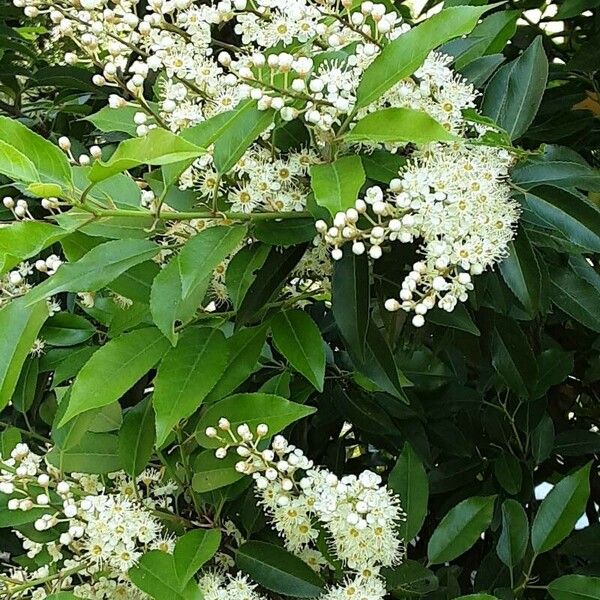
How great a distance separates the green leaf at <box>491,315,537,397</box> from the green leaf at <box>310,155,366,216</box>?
1.19 ft

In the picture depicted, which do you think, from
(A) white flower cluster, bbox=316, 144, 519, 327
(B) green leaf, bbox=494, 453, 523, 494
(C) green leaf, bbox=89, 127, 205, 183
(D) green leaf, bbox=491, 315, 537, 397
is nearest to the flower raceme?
(A) white flower cluster, bbox=316, 144, 519, 327

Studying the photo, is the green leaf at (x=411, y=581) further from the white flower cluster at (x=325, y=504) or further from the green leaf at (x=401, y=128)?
the green leaf at (x=401, y=128)

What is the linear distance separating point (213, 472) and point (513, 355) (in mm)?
372

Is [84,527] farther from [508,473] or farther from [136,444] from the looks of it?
[508,473]

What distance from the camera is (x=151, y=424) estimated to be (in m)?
0.87

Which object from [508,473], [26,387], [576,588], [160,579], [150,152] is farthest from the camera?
[508,473]

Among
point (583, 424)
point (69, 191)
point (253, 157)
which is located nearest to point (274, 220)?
point (253, 157)

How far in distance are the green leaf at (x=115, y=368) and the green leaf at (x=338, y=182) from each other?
0.76ft

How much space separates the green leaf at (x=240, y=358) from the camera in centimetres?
83

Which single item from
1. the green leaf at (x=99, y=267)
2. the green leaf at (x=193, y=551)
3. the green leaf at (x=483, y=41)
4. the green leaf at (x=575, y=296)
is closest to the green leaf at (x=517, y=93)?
the green leaf at (x=483, y=41)

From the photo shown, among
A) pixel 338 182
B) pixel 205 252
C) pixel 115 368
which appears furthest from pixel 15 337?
pixel 338 182

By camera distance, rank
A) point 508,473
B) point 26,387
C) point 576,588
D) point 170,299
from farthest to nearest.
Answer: point 508,473, point 26,387, point 576,588, point 170,299

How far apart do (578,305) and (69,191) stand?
516 millimetres

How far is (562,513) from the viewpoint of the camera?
96 cm
